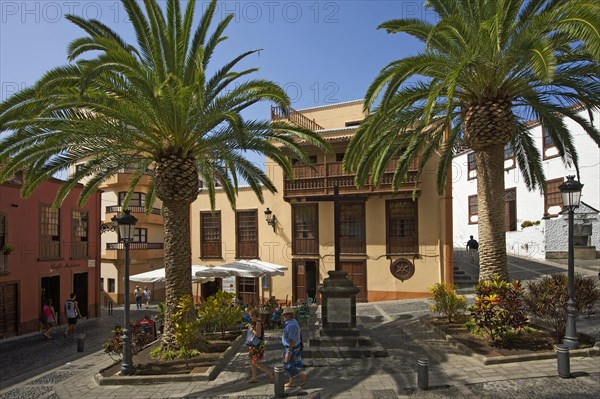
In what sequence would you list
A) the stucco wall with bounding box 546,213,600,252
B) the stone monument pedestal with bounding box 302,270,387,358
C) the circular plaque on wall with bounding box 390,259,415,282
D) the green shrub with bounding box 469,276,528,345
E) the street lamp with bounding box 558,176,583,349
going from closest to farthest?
the street lamp with bounding box 558,176,583,349 → the green shrub with bounding box 469,276,528,345 → the stone monument pedestal with bounding box 302,270,387,358 → the circular plaque on wall with bounding box 390,259,415,282 → the stucco wall with bounding box 546,213,600,252

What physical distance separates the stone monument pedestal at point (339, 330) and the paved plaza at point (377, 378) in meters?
0.27

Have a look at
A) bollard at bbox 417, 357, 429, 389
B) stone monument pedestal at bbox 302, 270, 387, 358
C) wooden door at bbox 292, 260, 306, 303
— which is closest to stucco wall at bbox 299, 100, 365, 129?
wooden door at bbox 292, 260, 306, 303

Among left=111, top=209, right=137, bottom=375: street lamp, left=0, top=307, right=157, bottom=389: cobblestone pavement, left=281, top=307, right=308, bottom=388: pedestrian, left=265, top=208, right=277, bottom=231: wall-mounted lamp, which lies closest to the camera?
left=281, top=307, right=308, bottom=388: pedestrian

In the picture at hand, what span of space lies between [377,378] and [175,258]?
210 inches

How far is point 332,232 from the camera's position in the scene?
66.6 ft

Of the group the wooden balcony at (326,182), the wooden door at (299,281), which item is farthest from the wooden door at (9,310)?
the wooden balcony at (326,182)

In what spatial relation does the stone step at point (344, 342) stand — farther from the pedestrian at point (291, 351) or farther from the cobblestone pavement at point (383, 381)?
the pedestrian at point (291, 351)

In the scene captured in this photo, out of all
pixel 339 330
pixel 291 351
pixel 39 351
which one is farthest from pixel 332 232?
pixel 291 351

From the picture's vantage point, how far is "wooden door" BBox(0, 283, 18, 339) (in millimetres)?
15680

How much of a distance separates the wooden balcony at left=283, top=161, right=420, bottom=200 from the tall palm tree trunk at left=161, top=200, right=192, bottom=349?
968cm

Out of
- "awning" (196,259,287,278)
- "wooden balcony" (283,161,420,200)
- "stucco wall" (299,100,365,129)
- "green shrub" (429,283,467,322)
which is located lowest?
"green shrub" (429,283,467,322)

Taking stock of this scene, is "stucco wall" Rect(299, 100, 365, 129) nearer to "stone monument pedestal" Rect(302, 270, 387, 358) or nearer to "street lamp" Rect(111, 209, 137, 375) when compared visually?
"stone monument pedestal" Rect(302, 270, 387, 358)

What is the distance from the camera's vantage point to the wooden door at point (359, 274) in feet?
65.0

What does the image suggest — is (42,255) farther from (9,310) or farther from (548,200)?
(548,200)
